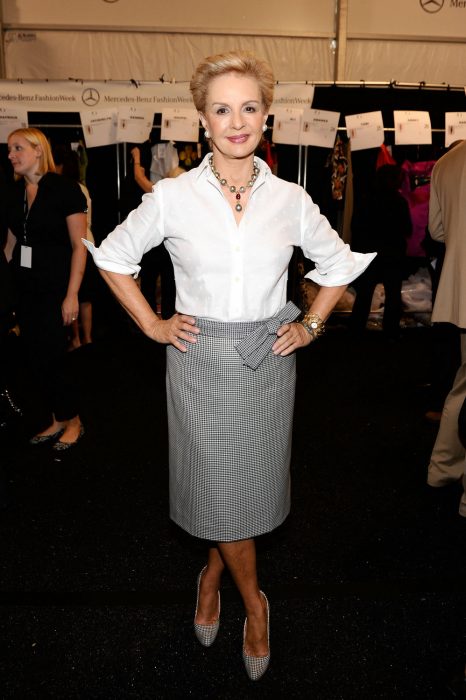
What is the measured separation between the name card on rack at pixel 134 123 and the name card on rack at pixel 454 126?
8.65 feet

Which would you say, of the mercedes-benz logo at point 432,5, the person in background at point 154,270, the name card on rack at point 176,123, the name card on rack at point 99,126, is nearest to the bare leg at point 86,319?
the person in background at point 154,270

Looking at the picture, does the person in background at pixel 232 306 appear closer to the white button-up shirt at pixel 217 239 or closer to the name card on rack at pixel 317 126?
the white button-up shirt at pixel 217 239

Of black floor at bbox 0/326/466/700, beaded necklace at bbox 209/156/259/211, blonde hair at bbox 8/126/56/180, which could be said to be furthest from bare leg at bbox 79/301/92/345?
beaded necklace at bbox 209/156/259/211

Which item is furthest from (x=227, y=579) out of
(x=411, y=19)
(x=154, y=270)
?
(x=411, y=19)

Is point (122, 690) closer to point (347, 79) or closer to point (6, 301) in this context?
point (6, 301)

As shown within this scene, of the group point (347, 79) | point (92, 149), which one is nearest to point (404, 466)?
point (92, 149)

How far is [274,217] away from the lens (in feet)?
5.78

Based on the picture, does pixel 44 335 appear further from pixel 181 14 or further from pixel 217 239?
pixel 181 14

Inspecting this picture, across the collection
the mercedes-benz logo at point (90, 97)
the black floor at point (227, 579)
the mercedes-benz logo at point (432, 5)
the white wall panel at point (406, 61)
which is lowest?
the black floor at point (227, 579)

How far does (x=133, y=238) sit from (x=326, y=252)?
1.81ft

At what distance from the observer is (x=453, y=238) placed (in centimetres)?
291

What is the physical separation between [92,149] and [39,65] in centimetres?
145

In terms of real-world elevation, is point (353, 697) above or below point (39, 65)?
below

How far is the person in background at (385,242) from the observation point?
6.01m
